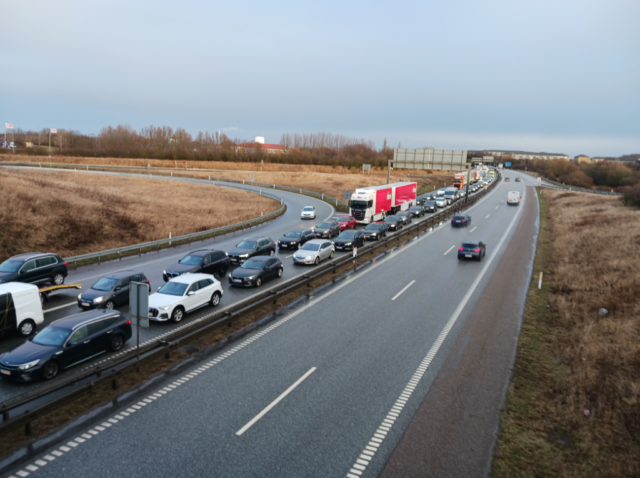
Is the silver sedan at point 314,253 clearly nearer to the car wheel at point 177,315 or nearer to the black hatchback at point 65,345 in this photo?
the car wheel at point 177,315

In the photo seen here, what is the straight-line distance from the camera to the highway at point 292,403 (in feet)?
27.9

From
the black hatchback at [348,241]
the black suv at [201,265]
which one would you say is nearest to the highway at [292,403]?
the black suv at [201,265]

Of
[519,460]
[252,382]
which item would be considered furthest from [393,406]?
[252,382]

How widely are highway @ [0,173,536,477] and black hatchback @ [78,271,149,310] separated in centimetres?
590

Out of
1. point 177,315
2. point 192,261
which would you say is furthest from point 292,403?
point 192,261

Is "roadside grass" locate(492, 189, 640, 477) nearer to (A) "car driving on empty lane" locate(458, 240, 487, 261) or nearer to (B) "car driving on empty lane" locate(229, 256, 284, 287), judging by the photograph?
(A) "car driving on empty lane" locate(458, 240, 487, 261)

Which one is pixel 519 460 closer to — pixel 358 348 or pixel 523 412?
pixel 523 412

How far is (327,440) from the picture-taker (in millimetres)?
9305

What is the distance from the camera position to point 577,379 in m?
12.5

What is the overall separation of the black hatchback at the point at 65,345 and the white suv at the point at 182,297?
193 centimetres

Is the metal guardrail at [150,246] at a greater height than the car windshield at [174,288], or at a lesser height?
lesser

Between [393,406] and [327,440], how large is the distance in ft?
7.18

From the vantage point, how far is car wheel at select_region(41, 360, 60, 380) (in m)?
11.4

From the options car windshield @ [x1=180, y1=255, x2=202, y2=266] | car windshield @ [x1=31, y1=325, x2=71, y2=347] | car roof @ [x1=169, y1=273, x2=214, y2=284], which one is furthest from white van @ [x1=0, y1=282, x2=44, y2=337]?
car windshield @ [x1=180, y1=255, x2=202, y2=266]
